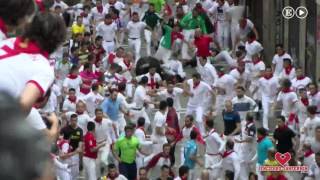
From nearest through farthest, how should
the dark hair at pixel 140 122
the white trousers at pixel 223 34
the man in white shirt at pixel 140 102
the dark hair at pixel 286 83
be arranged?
the dark hair at pixel 140 122, the dark hair at pixel 286 83, the man in white shirt at pixel 140 102, the white trousers at pixel 223 34

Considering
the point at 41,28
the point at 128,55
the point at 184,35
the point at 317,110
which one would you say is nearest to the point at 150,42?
the point at 184,35

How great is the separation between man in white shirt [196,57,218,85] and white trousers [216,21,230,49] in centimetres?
410

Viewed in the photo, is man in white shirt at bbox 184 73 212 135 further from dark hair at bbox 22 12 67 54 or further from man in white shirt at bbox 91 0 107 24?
dark hair at bbox 22 12 67 54

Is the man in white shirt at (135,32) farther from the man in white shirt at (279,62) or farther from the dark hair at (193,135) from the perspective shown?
the dark hair at (193,135)

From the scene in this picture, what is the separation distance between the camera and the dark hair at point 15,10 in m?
2.88

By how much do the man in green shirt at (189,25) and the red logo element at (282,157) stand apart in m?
8.61

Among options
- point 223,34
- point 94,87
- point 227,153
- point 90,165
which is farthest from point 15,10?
point 223,34

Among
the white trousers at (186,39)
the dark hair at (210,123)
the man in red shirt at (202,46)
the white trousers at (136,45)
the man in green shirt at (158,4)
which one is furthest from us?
the man in green shirt at (158,4)

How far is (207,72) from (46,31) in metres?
19.0

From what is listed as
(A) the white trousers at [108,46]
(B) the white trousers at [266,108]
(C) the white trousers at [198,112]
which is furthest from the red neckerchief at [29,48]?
(A) the white trousers at [108,46]

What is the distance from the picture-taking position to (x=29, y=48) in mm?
3055

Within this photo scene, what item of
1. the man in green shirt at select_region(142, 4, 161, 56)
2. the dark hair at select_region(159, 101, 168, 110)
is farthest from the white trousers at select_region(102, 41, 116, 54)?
the dark hair at select_region(159, 101, 168, 110)

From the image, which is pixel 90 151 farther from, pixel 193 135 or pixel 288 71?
pixel 288 71

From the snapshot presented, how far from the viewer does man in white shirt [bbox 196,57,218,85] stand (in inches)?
859
